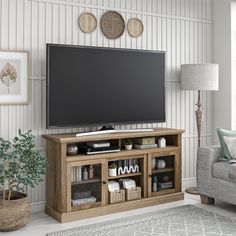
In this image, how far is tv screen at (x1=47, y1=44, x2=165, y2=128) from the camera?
4.20m

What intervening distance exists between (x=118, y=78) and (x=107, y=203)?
1.38 meters

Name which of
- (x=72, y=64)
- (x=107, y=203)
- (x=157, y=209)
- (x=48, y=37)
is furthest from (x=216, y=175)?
(x=48, y=37)

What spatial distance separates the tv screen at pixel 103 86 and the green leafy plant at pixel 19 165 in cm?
40

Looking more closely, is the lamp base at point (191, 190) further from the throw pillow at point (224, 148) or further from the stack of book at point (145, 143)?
the stack of book at point (145, 143)

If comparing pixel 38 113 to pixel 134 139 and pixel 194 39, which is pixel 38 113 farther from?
pixel 194 39

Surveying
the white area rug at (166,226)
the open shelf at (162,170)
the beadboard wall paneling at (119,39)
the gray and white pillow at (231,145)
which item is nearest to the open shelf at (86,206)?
the white area rug at (166,226)

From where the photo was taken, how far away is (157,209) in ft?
14.7

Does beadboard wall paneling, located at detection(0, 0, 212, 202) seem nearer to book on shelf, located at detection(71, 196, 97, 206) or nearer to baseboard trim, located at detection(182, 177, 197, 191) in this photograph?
baseboard trim, located at detection(182, 177, 197, 191)

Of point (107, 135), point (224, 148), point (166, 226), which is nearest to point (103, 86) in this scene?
point (107, 135)

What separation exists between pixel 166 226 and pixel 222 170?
949 mm

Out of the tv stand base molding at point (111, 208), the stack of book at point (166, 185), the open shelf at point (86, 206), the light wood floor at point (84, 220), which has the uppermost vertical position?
the stack of book at point (166, 185)

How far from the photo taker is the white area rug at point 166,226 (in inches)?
146

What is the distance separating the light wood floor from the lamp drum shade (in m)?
1.37

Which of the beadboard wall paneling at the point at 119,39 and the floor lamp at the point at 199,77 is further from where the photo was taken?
the floor lamp at the point at 199,77
